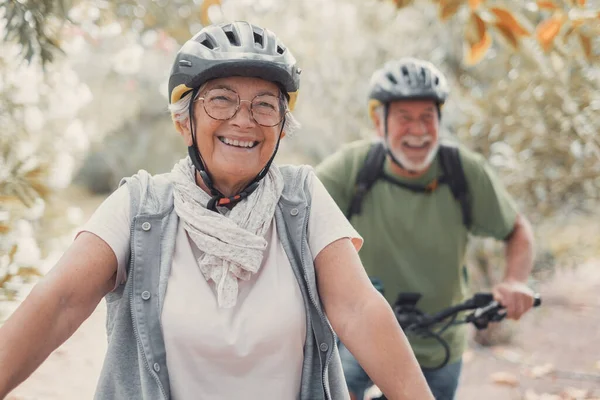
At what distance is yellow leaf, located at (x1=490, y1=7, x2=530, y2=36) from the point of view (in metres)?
2.92

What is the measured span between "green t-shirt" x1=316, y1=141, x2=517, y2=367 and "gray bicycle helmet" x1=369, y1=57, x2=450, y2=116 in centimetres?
35

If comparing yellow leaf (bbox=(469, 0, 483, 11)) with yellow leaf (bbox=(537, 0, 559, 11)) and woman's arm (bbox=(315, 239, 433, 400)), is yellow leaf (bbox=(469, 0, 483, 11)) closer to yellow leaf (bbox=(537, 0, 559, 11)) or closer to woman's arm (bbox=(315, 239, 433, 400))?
yellow leaf (bbox=(537, 0, 559, 11))

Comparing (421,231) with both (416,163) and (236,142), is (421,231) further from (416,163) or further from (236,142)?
(236,142)

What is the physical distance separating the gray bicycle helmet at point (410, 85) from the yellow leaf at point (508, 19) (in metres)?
0.84

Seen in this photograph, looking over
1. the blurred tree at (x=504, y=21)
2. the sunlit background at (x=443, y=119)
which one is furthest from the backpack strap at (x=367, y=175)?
the blurred tree at (x=504, y=21)

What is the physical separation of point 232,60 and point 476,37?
4.41ft

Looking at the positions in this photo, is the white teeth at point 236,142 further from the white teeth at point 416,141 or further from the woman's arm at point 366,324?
the white teeth at point 416,141

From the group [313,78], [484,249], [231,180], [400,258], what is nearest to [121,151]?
[313,78]

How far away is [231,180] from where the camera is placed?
2.22m

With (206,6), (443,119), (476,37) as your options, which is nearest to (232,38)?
(206,6)

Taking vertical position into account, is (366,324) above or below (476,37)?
below

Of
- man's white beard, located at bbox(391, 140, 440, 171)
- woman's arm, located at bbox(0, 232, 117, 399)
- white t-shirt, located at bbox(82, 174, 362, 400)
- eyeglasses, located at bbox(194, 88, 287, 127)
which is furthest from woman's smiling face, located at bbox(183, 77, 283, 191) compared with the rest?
man's white beard, located at bbox(391, 140, 440, 171)

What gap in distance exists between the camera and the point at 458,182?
364 cm

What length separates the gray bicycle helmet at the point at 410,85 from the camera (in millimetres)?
3770
